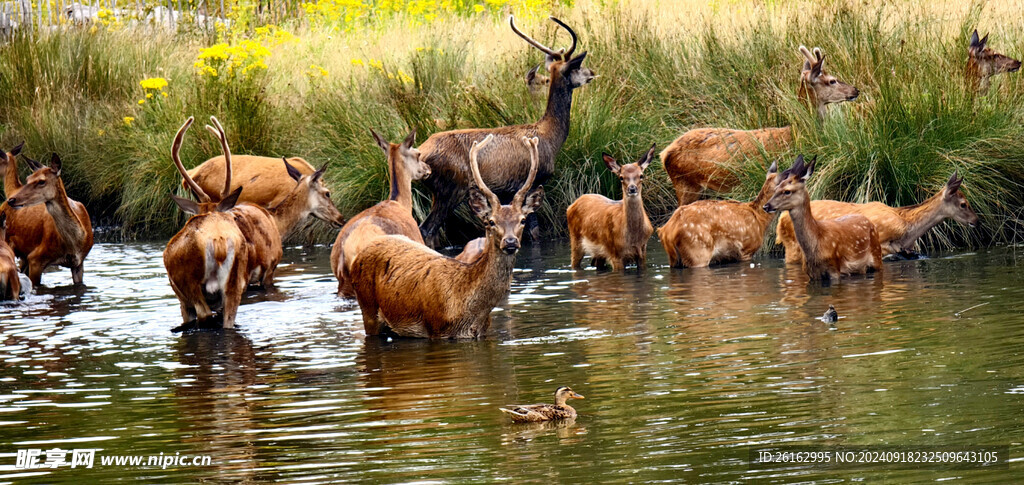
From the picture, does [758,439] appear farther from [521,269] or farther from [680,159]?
[680,159]

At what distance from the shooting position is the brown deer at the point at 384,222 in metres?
10.5

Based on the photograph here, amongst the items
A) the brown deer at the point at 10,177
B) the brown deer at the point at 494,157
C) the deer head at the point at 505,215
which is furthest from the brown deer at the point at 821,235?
the brown deer at the point at 10,177

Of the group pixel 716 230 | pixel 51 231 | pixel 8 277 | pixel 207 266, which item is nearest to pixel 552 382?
pixel 207 266

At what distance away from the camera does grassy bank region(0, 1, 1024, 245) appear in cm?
1323

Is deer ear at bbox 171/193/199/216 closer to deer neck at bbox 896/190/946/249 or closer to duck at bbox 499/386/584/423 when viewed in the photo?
duck at bbox 499/386/584/423

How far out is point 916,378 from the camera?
6.99 meters

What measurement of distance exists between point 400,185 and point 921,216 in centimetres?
453

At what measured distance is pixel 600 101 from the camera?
16.4 m

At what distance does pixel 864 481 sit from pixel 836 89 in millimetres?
9676

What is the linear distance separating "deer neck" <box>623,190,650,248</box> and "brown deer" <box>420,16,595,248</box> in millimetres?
2016

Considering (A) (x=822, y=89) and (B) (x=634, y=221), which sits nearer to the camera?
(B) (x=634, y=221)

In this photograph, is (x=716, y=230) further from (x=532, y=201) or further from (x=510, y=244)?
(x=510, y=244)

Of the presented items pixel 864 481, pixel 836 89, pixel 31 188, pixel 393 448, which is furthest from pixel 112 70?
pixel 864 481

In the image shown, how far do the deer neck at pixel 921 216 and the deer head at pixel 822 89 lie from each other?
7.16ft
